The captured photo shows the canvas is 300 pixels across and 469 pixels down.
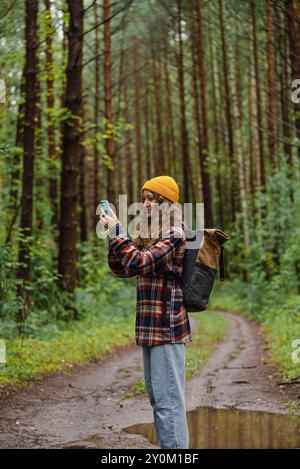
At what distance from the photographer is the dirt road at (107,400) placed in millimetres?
6332

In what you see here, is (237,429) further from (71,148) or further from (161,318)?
(71,148)

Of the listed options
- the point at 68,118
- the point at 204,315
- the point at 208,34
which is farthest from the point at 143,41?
the point at 68,118

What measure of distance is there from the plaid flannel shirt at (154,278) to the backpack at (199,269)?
0.15 feet

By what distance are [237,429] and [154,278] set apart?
240 centimetres

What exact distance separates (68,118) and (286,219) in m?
7.57

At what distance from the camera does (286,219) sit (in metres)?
18.6

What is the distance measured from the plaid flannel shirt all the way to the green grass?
4.33 m

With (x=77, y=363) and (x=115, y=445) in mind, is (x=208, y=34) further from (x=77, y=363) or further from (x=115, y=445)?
(x=115, y=445)

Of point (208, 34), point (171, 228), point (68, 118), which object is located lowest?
point (171, 228)

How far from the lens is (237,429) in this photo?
638 centimetres

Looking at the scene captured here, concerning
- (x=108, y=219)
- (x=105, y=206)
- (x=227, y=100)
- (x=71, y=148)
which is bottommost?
(x=108, y=219)

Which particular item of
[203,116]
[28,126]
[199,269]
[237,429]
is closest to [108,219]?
Answer: [199,269]

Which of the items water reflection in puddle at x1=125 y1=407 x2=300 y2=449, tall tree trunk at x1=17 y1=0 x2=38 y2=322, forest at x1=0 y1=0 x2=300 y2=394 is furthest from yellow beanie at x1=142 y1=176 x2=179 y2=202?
tall tree trunk at x1=17 y1=0 x2=38 y2=322

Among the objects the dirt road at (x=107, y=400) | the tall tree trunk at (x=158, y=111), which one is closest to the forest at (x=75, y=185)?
the dirt road at (x=107, y=400)
